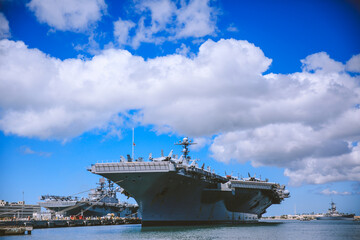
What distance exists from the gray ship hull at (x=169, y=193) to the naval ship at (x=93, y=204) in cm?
2287

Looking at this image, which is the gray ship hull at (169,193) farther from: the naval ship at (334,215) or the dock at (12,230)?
the naval ship at (334,215)

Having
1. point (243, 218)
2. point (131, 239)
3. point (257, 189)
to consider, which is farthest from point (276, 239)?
point (243, 218)

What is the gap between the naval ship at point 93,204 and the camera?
55094mm

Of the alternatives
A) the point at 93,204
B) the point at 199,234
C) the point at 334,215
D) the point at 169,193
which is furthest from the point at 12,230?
the point at 334,215

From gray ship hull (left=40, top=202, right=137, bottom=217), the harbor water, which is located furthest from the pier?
gray ship hull (left=40, top=202, right=137, bottom=217)

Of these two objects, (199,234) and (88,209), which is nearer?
(199,234)

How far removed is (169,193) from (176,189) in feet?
2.12

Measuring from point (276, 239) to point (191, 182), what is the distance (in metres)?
9.43

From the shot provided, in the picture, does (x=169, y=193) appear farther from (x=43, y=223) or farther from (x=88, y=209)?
(x=88, y=209)

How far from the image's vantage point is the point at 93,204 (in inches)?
2130

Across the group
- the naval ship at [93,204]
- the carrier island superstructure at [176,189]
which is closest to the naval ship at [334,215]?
the naval ship at [93,204]

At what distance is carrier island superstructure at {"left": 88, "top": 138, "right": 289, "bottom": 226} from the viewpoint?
1062 inches

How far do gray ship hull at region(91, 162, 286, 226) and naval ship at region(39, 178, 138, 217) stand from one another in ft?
75.0

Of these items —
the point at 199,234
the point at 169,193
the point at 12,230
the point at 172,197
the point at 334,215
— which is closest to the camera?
the point at 199,234
